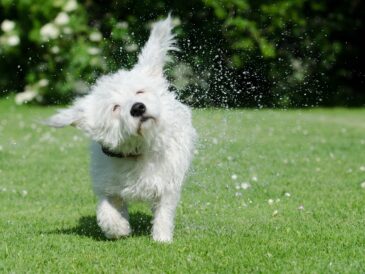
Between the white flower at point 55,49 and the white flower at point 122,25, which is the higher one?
the white flower at point 122,25

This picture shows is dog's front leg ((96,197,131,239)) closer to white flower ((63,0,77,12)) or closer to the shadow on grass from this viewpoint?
the shadow on grass

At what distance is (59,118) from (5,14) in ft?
39.2

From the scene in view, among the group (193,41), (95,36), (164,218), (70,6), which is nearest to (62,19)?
(70,6)

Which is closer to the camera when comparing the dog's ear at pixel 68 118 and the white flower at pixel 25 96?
the dog's ear at pixel 68 118

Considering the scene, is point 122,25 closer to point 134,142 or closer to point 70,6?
point 70,6

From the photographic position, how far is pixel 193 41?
598 inches

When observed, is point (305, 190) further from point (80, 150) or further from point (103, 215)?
point (80, 150)

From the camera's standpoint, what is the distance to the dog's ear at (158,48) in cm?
521

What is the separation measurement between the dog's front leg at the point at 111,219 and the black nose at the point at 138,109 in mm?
828

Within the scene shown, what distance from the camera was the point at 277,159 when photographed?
838cm

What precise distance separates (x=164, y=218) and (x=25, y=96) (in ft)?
37.6

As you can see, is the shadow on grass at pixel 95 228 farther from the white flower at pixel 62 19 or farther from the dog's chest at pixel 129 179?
the white flower at pixel 62 19

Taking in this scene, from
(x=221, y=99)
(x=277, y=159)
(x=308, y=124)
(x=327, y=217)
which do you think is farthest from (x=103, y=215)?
(x=221, y=99)

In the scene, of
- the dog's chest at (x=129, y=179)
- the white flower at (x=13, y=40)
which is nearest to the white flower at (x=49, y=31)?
the white flower at (x=13, y=40)
